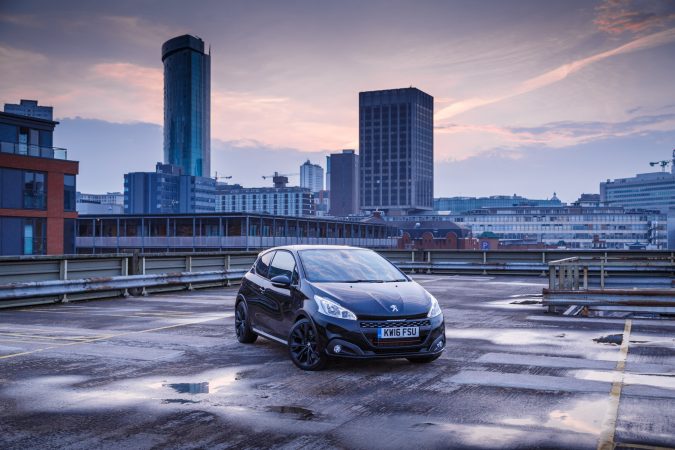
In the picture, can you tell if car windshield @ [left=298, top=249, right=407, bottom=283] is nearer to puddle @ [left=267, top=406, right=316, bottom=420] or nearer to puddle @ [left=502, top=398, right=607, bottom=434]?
puddle @ [left=267, top=406, right=316, bottom=420]

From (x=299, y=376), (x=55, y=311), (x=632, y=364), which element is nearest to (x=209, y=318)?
(x=55, y=311)

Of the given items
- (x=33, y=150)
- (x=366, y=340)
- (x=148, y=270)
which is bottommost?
(x=366, y=340)

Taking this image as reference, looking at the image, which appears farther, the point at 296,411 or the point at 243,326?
the point at 243,326

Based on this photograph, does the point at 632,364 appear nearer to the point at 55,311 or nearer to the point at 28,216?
the point at 55,311

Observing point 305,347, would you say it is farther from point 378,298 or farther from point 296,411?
point 296,411

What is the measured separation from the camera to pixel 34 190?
43.9 meters

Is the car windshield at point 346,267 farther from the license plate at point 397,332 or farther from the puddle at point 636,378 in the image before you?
the puddle at point 636,378

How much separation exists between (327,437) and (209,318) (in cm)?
871

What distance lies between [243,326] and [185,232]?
6142cm

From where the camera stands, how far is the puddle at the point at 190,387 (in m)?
7.27

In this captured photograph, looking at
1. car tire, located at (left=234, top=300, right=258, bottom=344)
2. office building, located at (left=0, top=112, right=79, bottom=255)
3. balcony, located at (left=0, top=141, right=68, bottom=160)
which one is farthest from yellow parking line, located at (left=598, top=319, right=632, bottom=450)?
balcony, located at (left=0, top=141, right=68, bottom=160)

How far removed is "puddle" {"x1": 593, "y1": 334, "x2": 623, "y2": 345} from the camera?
10.8 meters

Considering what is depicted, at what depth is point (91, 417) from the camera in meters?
6.20

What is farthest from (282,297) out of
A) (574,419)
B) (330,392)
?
(574,419)
